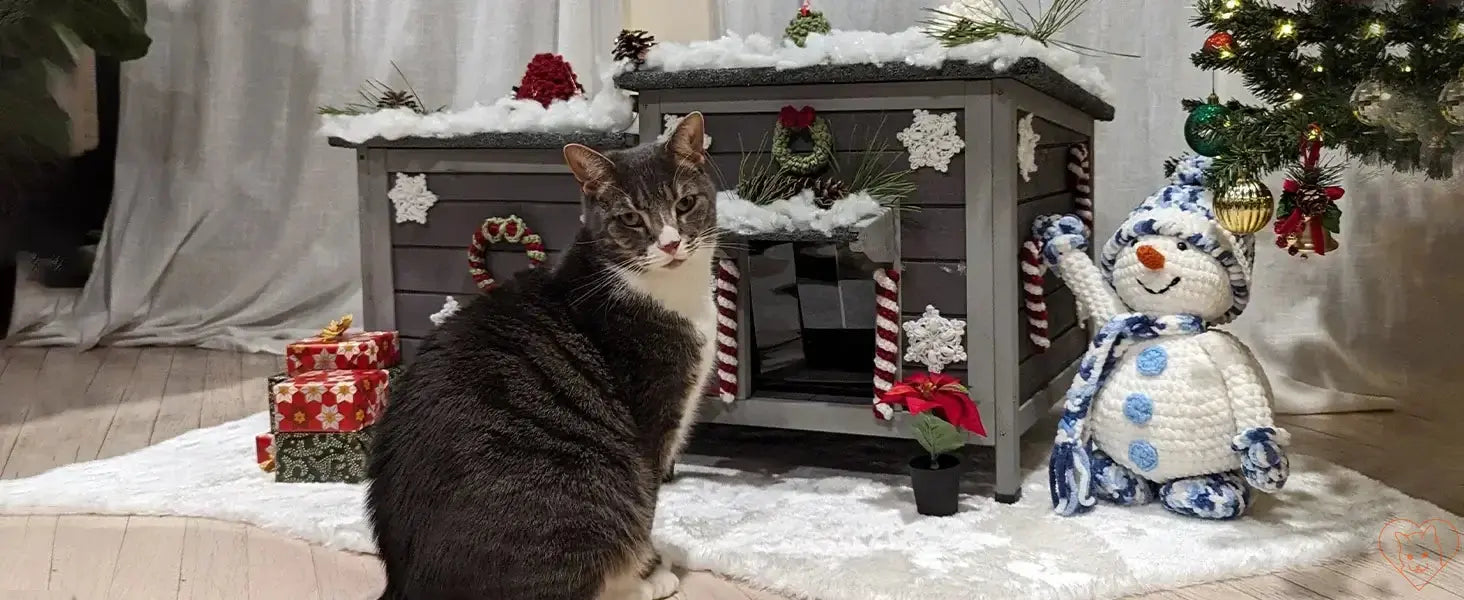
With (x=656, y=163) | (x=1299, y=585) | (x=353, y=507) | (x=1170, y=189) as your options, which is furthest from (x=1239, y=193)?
(x=353, y=507)

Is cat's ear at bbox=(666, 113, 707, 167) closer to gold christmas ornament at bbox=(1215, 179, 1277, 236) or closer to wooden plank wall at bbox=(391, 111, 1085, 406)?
wooden plank wall at bbox=(391, 111, 1085, 406)

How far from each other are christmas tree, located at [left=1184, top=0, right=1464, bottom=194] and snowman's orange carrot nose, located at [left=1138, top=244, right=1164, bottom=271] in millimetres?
126

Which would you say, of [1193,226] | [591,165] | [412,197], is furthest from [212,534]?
[1193,226]

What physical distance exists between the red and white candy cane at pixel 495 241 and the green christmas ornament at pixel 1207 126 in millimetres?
1146

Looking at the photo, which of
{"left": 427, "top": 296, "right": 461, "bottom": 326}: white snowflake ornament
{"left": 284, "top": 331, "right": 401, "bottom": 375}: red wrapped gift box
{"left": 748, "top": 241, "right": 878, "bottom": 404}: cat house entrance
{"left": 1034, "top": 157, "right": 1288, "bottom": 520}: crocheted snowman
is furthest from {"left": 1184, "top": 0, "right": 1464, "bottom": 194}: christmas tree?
{"left": 284, "top": 331, "right": 401, "bottom": 375}: red wrapped gift box

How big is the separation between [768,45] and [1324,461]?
4.00 ft

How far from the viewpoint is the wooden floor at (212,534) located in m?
1.52

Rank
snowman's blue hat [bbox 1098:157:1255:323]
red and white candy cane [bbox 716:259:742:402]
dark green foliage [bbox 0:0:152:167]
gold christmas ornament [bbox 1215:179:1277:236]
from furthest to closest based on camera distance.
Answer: dark green foliage [bbox 0:0:152:167] → red and white candy cane [bbox 716:259:742:402] → snowman's blue hat [bbox 1098:157:1255:323] → gold christmas ornament [bbox 1215:179:1277:236]

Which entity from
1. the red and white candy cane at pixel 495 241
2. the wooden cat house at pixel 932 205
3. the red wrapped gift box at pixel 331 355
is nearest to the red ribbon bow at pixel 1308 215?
the wooden cat house at pixel 932 205

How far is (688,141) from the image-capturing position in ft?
5.19

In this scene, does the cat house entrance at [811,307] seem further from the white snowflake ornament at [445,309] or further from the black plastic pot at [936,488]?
the white snowflake ornament at [445,309]

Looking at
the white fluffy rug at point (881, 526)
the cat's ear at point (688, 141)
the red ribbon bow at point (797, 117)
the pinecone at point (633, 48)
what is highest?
the pinecone at point (633, 48)

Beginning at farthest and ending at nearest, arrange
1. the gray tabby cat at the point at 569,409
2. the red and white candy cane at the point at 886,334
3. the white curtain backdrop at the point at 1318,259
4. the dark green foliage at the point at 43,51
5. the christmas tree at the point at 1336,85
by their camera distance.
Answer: the dark green foliage at the point at 43,51 < the white curtain backdrop at the point at 1318,259 < the red and white candy cane at the point at 886,334 < the christmas tree at the point at 1336,85 < the gray tabby cat at the point at 569,409

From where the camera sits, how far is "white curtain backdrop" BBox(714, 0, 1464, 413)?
Result: 2297mm
